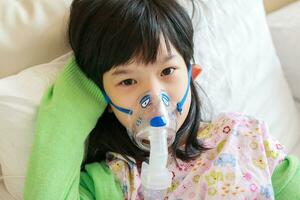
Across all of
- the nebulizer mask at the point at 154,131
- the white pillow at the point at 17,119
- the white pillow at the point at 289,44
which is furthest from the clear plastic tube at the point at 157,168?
the white pillow at the point at 289,44

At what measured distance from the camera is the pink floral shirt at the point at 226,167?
3.48 ft

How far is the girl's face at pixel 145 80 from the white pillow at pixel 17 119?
0.15m

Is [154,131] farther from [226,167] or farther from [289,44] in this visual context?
[289,44]

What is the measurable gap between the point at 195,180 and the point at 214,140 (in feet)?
0.41

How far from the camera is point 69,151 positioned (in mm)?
998

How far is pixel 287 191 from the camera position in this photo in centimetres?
111

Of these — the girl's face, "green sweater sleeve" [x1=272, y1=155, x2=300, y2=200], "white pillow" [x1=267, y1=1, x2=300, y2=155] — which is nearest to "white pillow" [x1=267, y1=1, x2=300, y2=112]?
"white pillow" [x1=267, y1=1, x2=300, y2=155]

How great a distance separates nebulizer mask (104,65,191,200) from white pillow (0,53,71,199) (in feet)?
0.58

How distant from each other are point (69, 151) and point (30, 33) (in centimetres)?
28

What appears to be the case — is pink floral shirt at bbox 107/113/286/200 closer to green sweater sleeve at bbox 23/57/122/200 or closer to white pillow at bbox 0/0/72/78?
green sweater sleeve at bbox 23/57/122/200

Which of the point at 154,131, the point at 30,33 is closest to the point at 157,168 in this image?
the point at 154,131

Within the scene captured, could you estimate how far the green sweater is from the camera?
96 centimetres

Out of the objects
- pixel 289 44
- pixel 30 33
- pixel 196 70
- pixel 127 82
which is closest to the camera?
pixel 127 82

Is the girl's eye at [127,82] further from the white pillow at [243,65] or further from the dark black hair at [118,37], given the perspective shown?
the white pillow at [243,65]
